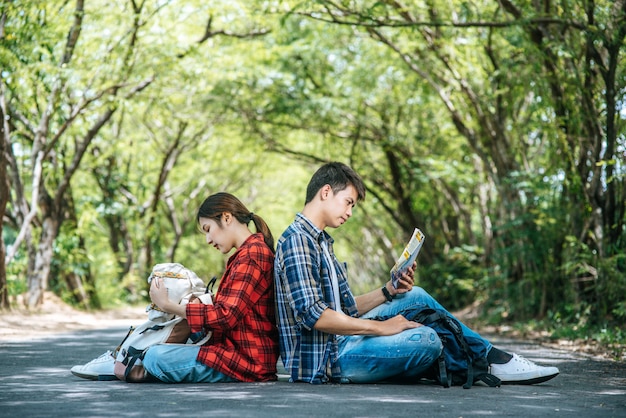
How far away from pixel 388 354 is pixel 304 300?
0.68m

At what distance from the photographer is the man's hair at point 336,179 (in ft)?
18.9

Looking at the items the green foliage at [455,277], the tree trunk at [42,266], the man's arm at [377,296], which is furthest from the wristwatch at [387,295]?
the green foliage at [455,277]

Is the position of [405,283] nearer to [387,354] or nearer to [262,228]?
[387,354]

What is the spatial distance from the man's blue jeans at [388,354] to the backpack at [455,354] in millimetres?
79

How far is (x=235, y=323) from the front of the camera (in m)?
5.71

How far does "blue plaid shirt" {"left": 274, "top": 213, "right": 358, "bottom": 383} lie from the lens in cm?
555

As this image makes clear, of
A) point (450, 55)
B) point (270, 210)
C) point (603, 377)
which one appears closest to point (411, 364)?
point (603, 377)

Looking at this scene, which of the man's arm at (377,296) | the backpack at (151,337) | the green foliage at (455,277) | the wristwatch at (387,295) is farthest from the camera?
the green foliage at (455,277)

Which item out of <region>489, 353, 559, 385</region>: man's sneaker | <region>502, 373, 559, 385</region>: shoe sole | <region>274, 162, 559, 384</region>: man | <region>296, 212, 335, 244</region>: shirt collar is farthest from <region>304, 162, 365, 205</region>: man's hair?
<region>502, 373, 559, 385</region>: shoe sole

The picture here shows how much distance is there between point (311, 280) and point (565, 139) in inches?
319

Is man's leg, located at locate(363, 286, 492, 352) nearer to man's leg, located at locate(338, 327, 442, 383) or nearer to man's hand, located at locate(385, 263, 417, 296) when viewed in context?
man's hand, located at locate(385, 263, 417, 296)

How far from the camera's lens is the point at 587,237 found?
1298 centimetres

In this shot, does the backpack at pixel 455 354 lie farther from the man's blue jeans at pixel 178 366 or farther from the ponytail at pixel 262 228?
the man's blue jeans at pixel 178 366

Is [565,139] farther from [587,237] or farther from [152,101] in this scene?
[152,101]
